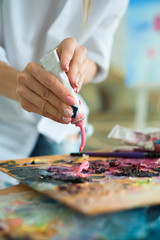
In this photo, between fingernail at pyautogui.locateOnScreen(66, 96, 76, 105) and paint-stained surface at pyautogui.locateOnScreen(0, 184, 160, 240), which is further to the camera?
fingernail at pyautogui.locateOnScreen(66, 96, 76, 105)

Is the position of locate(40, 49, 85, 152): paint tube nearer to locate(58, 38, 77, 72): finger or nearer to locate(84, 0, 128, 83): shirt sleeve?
locate(58, 38, 77, 72): finger

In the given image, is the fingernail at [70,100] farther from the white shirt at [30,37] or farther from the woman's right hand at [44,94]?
the white shirt at [30,37]

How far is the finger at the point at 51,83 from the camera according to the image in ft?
1.24

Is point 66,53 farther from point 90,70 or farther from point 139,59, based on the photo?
point 139,59

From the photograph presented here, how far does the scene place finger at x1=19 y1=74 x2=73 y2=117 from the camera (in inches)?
15.1

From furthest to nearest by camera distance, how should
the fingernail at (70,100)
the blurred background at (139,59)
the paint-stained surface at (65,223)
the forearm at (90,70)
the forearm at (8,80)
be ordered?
the blurred background at (139,59) < the forearm at (90,70) < the forearm at (8,80) < the fingernail at (70,100) < the paint-stained surface at (65,223)

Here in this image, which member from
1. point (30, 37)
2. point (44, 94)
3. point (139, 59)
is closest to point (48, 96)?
point (44, 94)

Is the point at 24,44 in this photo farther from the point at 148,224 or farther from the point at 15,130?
the point at 148,224

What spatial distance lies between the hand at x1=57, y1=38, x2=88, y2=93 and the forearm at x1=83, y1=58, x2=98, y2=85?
218 millimetres

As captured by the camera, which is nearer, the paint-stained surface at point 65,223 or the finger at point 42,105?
the paint-stained surface at point 65,223

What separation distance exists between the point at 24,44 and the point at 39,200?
0.41 m

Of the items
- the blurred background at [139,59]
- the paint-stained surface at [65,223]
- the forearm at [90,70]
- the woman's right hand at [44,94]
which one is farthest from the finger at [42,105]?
the blurred background at [139,59]

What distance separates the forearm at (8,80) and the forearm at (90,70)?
0.69 feet

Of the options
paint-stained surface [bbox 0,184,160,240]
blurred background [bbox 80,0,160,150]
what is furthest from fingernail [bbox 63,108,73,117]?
blurred background [bbox 80,0,160,150]
